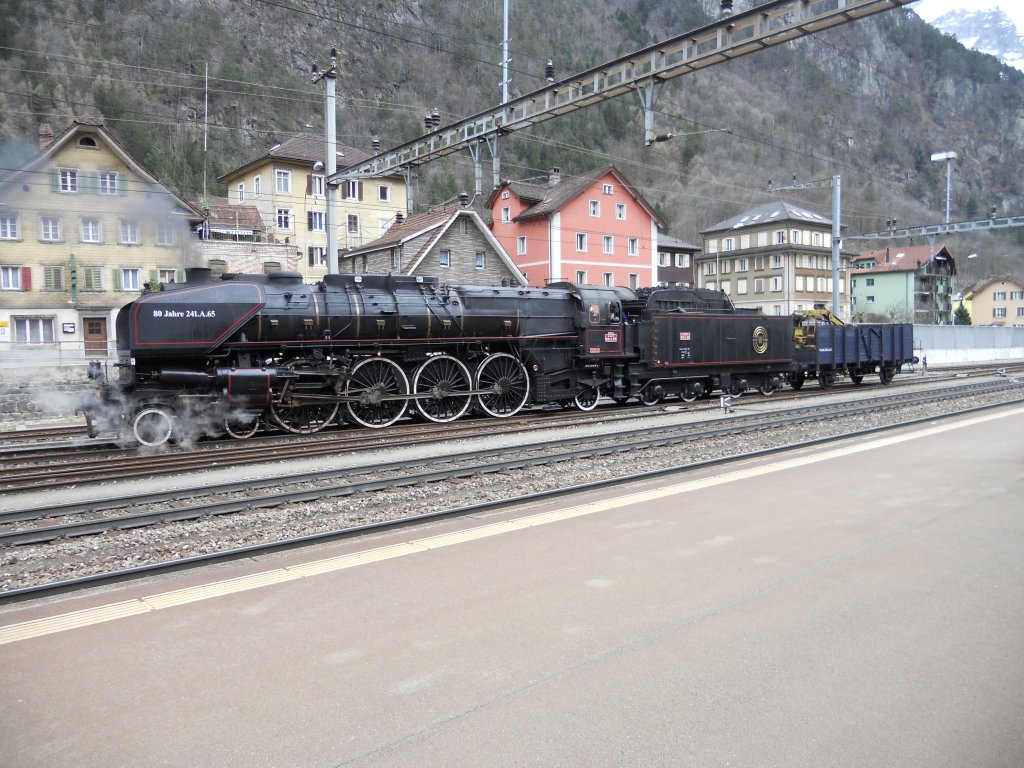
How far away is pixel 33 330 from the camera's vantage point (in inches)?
876

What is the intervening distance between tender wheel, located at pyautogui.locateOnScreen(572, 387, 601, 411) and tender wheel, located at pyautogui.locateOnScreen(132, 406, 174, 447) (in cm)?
974

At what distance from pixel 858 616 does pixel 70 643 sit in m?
5.14

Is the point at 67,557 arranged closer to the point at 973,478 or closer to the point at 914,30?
the point at 973,478

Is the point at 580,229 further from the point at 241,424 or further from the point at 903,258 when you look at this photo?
the point at 903,258

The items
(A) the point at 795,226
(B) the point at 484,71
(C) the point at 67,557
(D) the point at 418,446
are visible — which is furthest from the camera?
(B) the point at 484,71

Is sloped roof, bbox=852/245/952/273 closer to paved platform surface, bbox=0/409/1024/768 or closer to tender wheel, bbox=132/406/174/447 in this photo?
tender wheel, bbox=132/406/174/447

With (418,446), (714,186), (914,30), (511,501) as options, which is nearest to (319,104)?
(714,186)

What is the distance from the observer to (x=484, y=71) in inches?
3356

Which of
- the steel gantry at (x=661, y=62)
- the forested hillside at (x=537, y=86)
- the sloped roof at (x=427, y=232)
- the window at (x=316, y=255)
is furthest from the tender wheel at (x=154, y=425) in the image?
the window at (x=316, y=255)

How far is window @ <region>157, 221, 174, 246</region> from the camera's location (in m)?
13.3

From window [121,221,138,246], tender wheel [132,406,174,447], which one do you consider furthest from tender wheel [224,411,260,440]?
window [121,221,138,246]

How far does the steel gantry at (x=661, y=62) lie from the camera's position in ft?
34.1

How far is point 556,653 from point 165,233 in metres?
12.3

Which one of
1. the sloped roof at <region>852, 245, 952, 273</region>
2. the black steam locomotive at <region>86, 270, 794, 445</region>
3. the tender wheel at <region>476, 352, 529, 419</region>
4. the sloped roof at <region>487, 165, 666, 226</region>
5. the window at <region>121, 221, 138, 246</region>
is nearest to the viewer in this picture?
the window at <region>121, 221, 138, 246</region>
